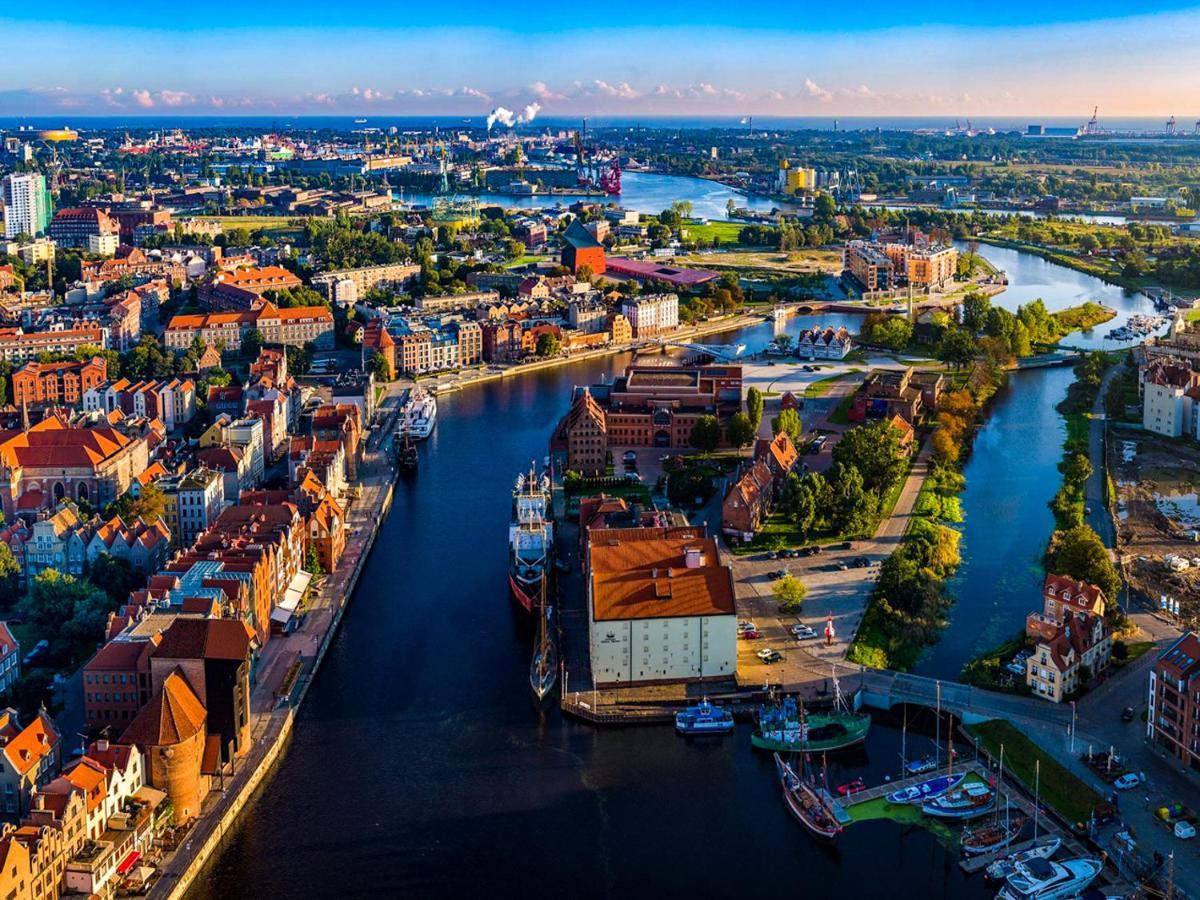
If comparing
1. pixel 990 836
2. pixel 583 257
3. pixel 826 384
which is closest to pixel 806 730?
pixel 990 836

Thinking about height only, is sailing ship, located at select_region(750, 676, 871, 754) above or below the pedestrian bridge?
below

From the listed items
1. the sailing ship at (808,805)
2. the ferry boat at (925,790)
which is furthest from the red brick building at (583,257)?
the ferry boat at (925,790)

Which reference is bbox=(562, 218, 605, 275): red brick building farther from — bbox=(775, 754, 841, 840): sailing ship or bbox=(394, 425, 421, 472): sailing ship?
bbox=(775, 754, 841, 840): sailing ship

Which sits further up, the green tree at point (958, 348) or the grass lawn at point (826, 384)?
the green tree at point (958, 348)

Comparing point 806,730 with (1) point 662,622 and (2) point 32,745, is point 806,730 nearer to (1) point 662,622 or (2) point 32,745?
(1) point 662,622

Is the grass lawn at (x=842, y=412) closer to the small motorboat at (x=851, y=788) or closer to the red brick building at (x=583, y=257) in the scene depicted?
the small motorboat at (x=851, y=788)

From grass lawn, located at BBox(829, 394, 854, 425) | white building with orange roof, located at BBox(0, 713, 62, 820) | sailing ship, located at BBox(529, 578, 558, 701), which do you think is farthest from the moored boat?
grass lawn, located at BBox(829, 394, 854, 425)
